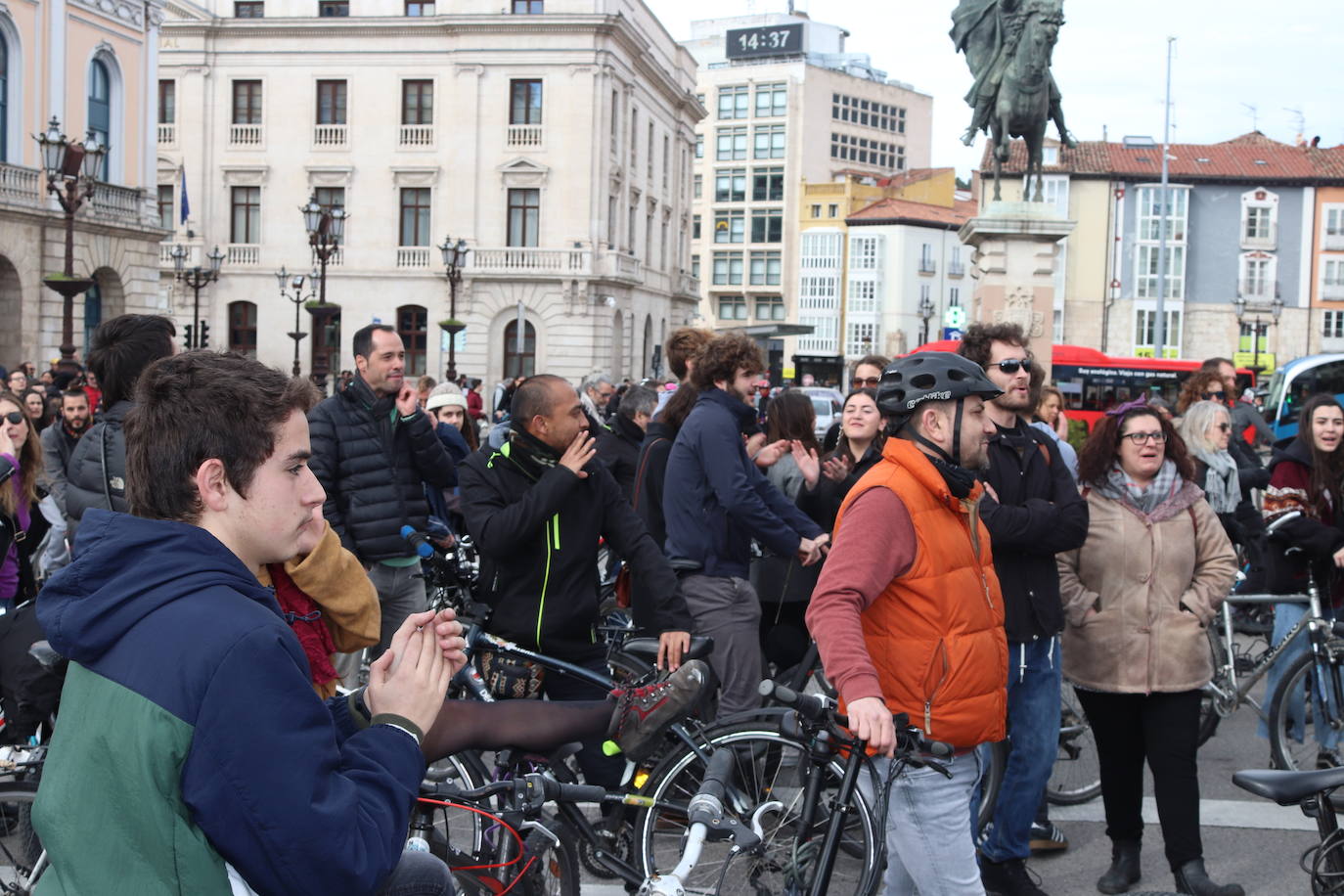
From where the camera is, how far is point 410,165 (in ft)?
166

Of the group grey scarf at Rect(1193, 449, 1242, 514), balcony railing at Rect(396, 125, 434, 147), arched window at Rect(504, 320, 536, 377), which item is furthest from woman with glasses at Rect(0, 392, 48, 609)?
balcony railing at Rect(396, 125, 434, 147)

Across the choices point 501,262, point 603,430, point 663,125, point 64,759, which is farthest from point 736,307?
point 64,759

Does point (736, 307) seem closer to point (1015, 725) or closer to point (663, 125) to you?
point (663, 125)

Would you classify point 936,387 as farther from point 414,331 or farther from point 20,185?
point 414,331

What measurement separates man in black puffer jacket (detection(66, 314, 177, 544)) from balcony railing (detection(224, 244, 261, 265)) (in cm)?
4873

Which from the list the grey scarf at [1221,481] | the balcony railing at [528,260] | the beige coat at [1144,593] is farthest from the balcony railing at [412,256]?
the beige coat at [1144,593]

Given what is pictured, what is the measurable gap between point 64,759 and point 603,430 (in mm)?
7084

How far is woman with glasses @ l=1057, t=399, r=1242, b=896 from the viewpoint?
16.2ft

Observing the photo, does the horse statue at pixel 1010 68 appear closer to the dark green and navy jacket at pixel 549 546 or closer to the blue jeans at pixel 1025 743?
the blue jeans at pixel 1025 743

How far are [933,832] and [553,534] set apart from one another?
200 centimetres

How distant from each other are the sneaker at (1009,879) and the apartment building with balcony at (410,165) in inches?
1763

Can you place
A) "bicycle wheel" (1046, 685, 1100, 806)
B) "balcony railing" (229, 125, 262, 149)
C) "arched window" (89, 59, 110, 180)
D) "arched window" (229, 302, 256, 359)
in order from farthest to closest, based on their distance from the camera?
"arched window" (229, 302, 256, 359), "balcony railing" (229, 125, 262, 149), "arched window" (89, 59, 110, 180), "bicycle wheel" (1046, 685, 1100, 806)

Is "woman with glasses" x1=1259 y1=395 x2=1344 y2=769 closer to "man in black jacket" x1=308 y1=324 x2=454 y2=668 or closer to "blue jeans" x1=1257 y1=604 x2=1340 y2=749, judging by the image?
"blue jeans" x1=1257 y1=604 x2=1340 y2=749

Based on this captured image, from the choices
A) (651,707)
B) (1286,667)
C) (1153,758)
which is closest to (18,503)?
(651,707)
